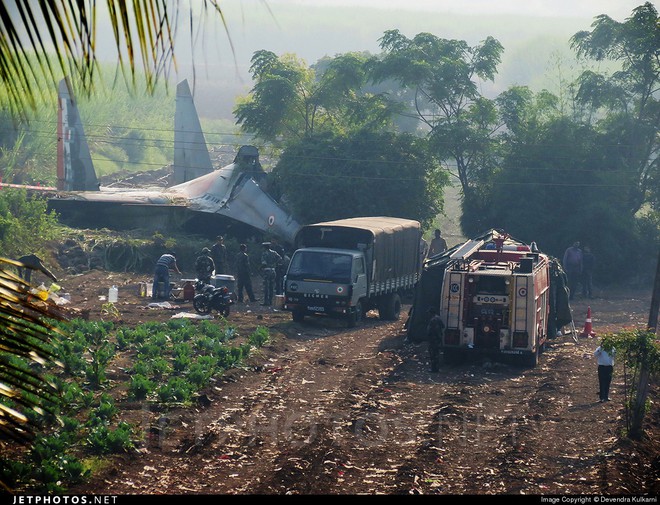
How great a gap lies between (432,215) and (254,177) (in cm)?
864

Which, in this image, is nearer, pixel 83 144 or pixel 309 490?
pixel 309 490

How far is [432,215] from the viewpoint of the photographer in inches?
1623

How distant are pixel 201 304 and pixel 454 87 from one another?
2458 centimetres

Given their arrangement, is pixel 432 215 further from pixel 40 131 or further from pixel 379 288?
pixel 40 131

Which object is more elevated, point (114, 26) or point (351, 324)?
point (114, 26)

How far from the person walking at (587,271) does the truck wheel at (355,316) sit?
1257cm

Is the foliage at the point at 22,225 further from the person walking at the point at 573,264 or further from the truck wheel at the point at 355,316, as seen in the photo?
the person walking at the point at 573,264

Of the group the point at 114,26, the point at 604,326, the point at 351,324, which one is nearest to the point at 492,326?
the point at 351,324

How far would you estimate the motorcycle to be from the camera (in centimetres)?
2512

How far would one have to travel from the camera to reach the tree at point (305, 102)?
4530cm

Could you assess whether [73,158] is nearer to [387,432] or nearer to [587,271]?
[587,271]

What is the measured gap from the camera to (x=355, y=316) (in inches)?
984

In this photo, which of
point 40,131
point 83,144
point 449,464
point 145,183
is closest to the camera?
point 449,464

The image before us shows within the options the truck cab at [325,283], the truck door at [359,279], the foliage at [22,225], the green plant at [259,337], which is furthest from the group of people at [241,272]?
the green plant at [259,337]
